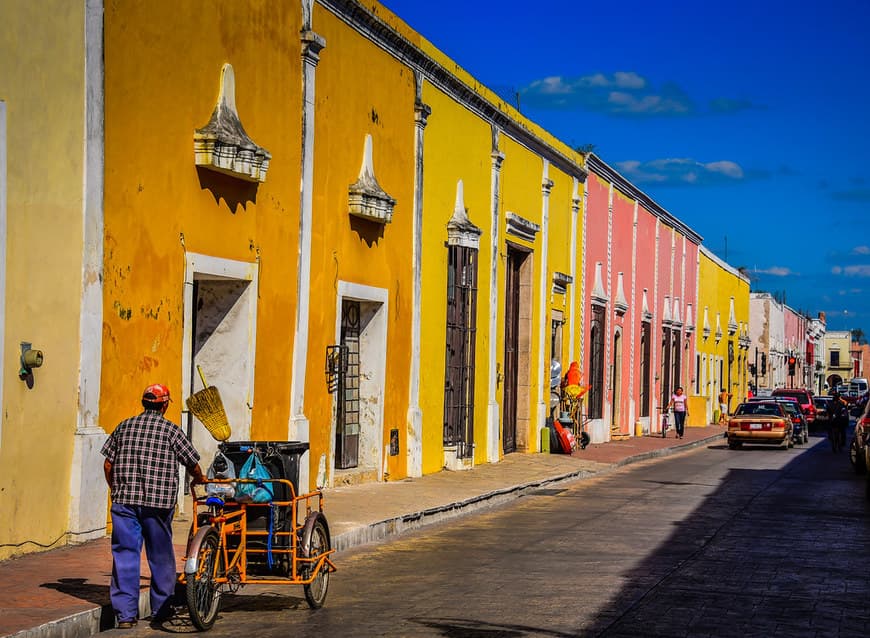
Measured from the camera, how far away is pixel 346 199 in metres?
19.1

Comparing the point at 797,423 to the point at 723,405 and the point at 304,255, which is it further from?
the point at 304,255

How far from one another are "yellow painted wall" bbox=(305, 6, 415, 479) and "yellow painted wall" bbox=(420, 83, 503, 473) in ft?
2.92

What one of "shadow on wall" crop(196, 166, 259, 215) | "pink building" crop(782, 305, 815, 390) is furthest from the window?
"pink building" crop(782, 305, 815, 390)

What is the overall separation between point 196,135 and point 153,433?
19.8 feet

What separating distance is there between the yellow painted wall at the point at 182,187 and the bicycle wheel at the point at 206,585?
13.4ft

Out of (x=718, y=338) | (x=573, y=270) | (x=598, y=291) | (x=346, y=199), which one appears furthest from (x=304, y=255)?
(x=718, y=338)

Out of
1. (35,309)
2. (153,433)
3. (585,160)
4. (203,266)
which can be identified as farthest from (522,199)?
(153,433)

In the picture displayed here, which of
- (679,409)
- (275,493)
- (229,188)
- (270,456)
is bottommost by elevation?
(275,493)

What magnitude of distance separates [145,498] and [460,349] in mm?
15537

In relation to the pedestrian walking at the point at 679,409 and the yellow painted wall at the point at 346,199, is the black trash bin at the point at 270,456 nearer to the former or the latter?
the yellow painted wall at the point at 346,199

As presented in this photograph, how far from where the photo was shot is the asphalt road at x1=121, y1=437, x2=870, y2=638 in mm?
9234

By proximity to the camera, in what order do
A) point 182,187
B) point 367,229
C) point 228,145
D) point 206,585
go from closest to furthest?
1. point 206,585
2. point 182,187
3. point 228,145
4. point 367,229

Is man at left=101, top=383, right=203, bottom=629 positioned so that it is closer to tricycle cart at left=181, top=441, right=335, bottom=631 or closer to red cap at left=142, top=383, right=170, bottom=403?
red cap at left=142, top=383, right=170, bottom=403

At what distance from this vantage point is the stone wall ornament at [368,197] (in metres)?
19.1
